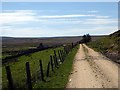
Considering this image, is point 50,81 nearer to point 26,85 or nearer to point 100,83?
point 26,85

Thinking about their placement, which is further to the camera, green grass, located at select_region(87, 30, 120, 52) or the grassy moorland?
green grass, located at select_region(87, 30, 120, 52)

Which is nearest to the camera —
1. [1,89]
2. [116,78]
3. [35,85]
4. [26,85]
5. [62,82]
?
[1,89]

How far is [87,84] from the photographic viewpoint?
12492 mm

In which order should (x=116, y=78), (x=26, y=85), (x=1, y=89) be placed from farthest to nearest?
(x=116, y=78), (x=26, y=85), (x=1, y=89)

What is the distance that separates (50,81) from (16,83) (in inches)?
145

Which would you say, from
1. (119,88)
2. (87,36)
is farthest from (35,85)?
(87,36)

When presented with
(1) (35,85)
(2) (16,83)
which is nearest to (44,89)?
(1) (35,85)

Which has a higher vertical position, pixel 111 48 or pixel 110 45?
pixel 110 45

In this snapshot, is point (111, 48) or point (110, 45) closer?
point (111, 48)

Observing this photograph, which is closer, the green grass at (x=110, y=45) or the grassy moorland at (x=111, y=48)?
the grassy moorland at (x=111, y=48)

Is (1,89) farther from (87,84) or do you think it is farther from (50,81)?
(87,84)

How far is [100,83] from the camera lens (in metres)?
12.7

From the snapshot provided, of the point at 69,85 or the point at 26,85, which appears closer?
the point at 26,85

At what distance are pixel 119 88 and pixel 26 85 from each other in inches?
237
